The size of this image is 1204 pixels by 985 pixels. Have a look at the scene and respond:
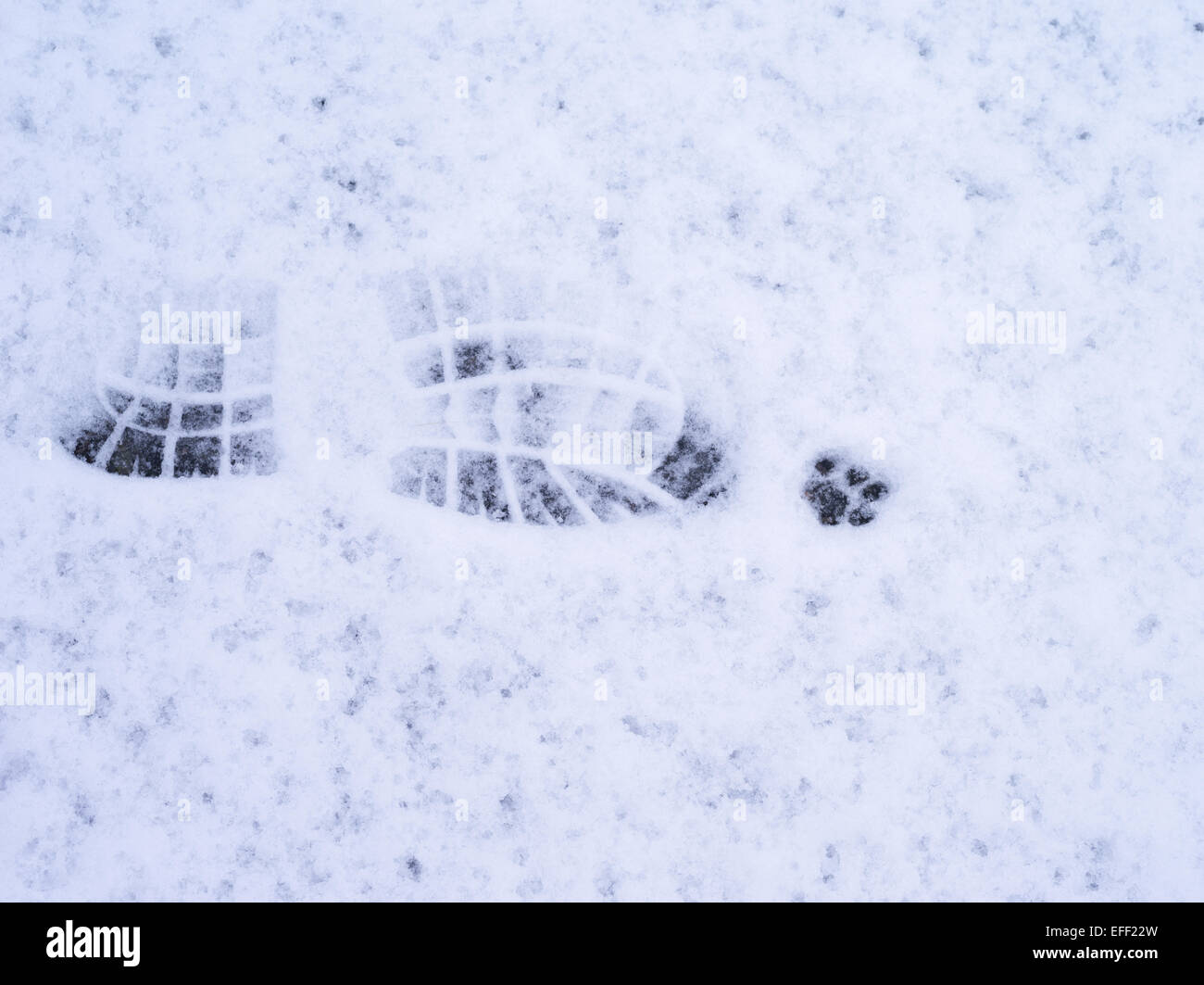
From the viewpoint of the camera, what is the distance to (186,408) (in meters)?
1.51

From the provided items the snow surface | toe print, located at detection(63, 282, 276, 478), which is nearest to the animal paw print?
the snow surface

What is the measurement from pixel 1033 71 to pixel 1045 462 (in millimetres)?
726

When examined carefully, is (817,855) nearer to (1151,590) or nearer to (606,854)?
(606,854)

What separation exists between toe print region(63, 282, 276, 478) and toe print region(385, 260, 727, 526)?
262mm

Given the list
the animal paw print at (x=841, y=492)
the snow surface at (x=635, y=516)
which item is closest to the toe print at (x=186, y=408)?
the snow surface at (x=635, y=516)

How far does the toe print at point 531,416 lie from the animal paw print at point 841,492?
173 millimetres

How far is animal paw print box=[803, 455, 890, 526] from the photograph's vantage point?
1527mm

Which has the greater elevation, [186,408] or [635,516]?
Answer: [186,408]

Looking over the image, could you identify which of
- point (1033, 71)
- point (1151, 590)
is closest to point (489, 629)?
point (1151, 590)

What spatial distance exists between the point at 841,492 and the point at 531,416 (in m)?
0.59

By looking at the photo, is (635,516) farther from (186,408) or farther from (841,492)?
(186,408)

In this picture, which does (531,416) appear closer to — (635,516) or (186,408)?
(635,516)

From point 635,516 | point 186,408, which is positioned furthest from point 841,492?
point 186,408

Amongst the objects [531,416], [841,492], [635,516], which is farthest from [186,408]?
[841,492]
